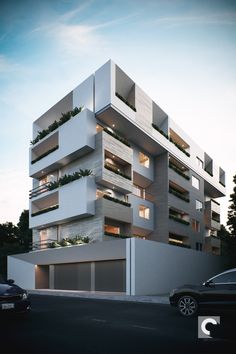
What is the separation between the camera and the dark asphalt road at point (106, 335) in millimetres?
6262

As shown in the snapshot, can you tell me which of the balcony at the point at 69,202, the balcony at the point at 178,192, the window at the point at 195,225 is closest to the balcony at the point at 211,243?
the window at the point at 195,225

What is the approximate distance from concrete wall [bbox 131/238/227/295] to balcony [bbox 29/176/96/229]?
674 cm

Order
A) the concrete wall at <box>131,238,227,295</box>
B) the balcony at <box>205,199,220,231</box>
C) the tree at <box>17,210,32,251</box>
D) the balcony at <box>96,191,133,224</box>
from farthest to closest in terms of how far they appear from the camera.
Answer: the tree at <box>17,210,32,251</box> → the balcony at <box>205,199,220,231</box> → the balcony at <box>96,191,133,224</box> → the concrete wall at <box>131,238,227,295</box>

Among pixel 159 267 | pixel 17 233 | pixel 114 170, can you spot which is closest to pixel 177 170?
pixel 114 170

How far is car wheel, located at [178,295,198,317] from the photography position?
1100 centimetres

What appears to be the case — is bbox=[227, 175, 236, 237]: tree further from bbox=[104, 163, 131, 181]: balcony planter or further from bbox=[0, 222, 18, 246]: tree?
bbox=[0, 222, 18, 246]: tree

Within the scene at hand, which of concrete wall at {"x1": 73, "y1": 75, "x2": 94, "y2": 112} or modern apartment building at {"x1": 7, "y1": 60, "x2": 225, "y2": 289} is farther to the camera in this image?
concrete wall at {"x1": 73, "y1": 75, "x2": 94, "y2": 112}

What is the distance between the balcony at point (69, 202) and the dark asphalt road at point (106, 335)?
640 inches

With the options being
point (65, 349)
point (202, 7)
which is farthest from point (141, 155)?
point (65, 349)

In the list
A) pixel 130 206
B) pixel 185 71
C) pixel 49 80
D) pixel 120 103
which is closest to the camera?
pixel 185 71

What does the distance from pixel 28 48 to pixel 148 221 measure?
21047mm

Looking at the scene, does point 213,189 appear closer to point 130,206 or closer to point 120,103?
point 130,206

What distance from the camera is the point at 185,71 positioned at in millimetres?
20828

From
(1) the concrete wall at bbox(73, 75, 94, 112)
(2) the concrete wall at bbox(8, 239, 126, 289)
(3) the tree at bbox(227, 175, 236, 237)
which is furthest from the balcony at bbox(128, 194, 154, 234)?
(1) the concrete wall at bbox(73, 75, 94, 112)
